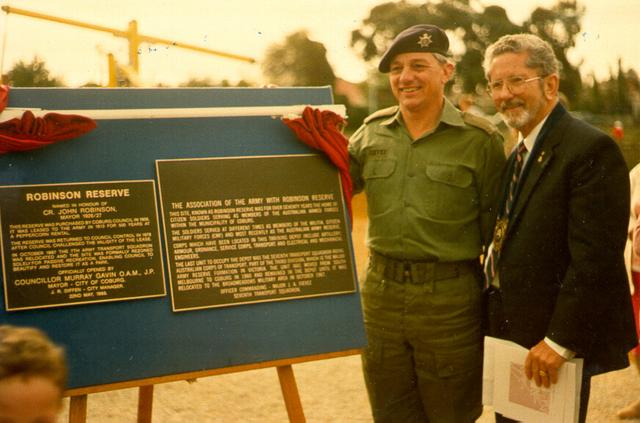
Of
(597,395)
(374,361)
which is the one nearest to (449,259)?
(374,361)

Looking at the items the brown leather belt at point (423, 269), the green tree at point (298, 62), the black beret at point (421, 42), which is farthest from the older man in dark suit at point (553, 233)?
the green tree at point (298, 62)

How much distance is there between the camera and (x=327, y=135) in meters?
3.43

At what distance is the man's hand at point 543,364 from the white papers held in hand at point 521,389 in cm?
3

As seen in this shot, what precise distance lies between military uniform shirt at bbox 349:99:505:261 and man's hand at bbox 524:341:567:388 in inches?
21.7

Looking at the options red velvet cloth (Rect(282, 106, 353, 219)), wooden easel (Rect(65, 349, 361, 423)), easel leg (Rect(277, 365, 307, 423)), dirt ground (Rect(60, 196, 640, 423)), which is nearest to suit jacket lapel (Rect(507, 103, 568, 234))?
red velvet cloth (Rect(282, 106, 353, 219))

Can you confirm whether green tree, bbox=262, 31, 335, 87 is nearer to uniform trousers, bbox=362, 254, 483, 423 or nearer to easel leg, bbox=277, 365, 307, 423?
uniform trousers, bbox=362, 254, 483, 423

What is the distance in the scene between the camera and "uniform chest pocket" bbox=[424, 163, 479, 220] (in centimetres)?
341

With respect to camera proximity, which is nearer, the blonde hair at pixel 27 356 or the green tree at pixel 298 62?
the blonde hair at pixel 27 356

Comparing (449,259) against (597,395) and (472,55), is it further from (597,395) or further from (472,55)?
(472,55)

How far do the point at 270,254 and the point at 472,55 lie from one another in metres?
15.0

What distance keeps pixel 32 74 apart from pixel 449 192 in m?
7.87

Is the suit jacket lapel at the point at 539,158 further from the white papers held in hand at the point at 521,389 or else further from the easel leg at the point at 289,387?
the easel leg at the point at 289,387

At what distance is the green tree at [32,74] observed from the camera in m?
9.71

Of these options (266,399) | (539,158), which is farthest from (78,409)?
(266,399)
